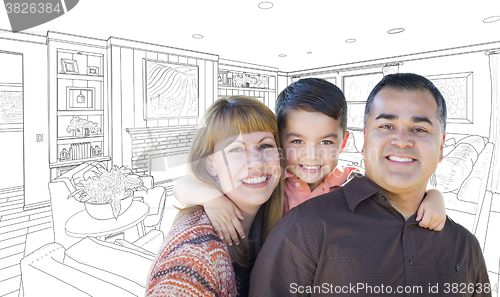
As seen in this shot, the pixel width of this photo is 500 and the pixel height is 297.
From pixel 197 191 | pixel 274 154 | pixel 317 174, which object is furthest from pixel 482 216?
pixel 197 191

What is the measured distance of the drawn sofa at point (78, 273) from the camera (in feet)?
3.92

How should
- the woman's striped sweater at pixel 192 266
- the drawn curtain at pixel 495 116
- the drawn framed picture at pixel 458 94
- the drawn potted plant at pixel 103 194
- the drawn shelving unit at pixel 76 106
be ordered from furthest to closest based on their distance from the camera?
the drawn framed picture at pixel 458 94 → the drawn curtain at pixel 495 116 → the drawn shelving unit at pixel 76 106 → the drawn potted plant at pixel 103 194 → the woman's striped sweater at pixel 192 266

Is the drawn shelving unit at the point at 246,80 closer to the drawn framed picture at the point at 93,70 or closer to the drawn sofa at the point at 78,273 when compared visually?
the drawn framed picture at the point at 93,70

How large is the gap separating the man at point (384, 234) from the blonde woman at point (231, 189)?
0.50ft

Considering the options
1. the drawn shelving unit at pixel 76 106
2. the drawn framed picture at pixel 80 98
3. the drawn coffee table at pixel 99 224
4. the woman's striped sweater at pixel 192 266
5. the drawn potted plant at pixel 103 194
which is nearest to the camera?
the woman's striped sweater at pixel 192 266

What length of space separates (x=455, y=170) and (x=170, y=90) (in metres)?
5.36

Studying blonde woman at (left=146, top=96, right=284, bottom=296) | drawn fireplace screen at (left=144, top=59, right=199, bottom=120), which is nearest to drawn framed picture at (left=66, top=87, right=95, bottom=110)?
drawn fireplace screen at (left=144, top=59, right=199, bottom=120)

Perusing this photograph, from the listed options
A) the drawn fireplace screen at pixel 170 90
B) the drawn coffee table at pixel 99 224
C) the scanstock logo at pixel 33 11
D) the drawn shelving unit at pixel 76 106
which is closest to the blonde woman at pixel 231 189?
the drawn coffee table at pixel 99 224

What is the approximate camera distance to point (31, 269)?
4.29 feet

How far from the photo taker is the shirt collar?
2.92 ft

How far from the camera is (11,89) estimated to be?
Result: 4703 millimetres

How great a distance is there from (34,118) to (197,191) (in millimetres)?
4941

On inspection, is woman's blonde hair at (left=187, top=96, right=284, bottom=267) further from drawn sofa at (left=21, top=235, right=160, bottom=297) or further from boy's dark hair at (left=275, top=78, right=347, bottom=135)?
drawn sofa at (left=21, top=235, right=160, bottom=297)

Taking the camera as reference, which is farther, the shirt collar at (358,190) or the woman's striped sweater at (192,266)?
the shirt collar at (358,190)
